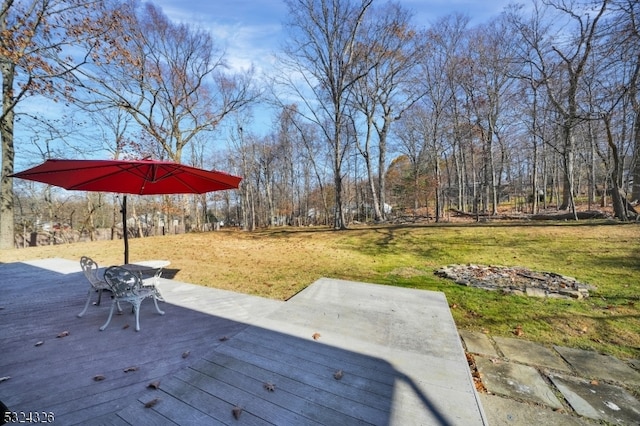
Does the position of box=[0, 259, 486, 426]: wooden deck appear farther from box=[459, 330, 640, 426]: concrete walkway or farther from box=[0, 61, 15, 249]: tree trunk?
box=[0, 61, 15, 249]: tree trunk

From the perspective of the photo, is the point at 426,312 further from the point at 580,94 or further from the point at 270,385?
the point at 580,94

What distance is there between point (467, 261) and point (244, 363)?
285 inches

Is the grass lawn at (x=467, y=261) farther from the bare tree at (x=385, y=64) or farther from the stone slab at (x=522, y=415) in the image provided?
the bare tree at (x=385, y=64)

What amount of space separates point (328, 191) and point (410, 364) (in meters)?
27.5

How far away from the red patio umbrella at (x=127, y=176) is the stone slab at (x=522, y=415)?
14.3 feet

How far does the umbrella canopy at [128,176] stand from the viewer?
333cm

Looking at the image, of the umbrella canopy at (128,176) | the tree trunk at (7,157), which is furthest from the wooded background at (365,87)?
the umbrella canopy at (128,176)

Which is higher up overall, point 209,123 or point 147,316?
point 209,123

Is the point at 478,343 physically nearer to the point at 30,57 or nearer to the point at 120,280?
the point at 120,280

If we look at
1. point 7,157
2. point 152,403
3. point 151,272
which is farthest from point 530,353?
point 7,157

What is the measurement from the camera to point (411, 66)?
1609cm

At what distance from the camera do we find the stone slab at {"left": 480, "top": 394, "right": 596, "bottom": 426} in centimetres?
211

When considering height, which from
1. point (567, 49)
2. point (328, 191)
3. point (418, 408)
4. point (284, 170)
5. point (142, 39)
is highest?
point (142, 39)

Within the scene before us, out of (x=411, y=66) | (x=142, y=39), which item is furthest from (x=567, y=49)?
(x=142, y=39)
